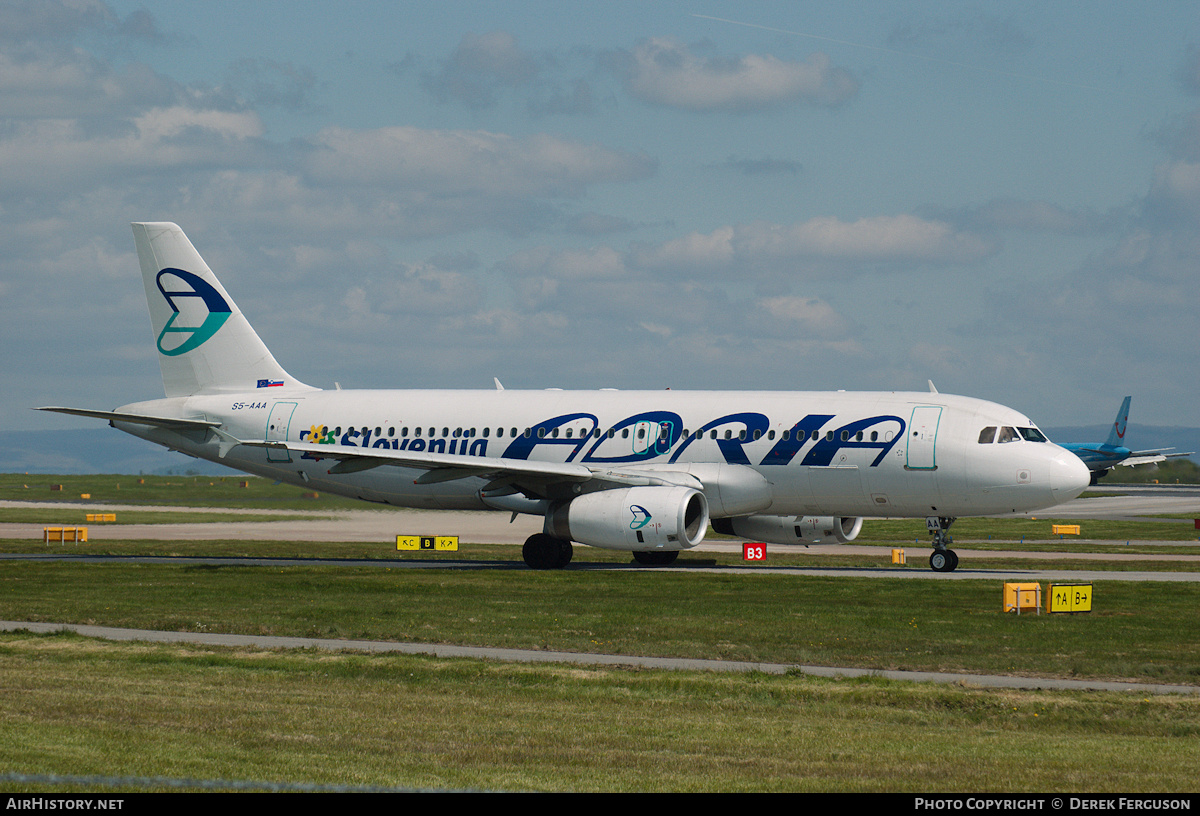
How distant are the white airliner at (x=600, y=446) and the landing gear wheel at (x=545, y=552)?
0.04m

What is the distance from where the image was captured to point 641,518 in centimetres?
3594

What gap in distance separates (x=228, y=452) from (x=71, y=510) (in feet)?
123

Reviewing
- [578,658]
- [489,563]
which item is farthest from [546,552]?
[578,658]

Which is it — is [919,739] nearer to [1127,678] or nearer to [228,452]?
[1127,678]

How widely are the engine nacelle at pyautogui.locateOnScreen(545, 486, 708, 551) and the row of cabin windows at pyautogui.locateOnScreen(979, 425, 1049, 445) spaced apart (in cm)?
772

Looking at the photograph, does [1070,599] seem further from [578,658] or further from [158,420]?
[158,420]

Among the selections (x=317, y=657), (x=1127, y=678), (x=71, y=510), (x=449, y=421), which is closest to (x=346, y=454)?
(x=449, y=421)

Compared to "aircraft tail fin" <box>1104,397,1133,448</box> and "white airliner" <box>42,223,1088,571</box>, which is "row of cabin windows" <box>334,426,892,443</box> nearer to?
"white airliner" <box>42,223,1088,571</box>

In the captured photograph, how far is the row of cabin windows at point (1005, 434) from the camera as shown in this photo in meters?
36.3

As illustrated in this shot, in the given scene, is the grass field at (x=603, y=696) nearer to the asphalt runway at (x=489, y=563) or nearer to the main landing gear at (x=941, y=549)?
the asphalt runway at (x=489, y=563)

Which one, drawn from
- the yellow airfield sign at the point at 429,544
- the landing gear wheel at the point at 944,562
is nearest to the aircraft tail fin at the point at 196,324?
the yellow airfield sign at the point at 429,544

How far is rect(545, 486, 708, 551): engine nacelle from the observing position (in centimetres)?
3575

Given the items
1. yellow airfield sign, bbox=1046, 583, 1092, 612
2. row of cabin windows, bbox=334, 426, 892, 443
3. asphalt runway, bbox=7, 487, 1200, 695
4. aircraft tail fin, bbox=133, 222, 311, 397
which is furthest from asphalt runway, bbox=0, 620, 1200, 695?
aircraft tail fin, bbox=133, 222, 311, 397

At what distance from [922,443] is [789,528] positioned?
6.29 metres
